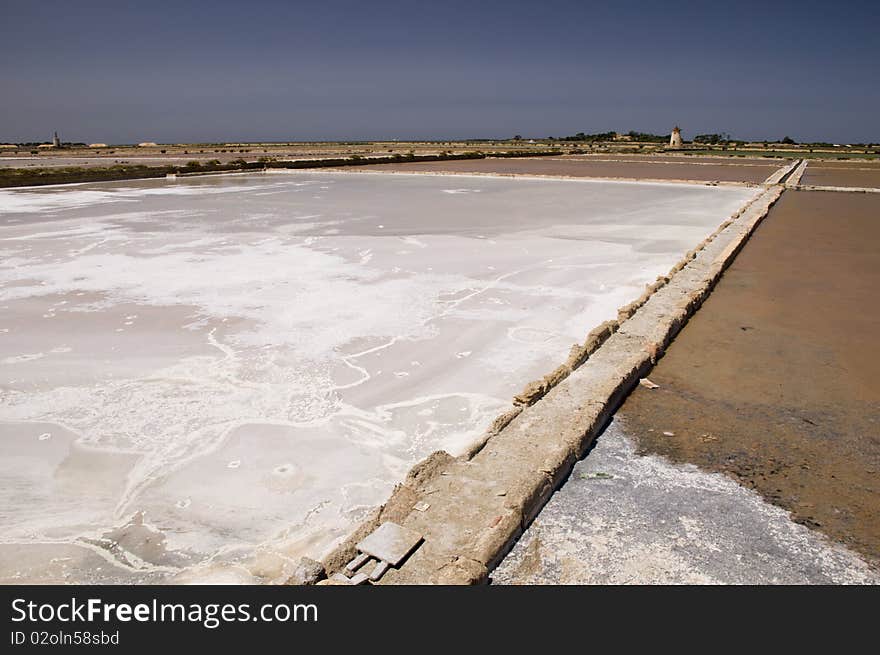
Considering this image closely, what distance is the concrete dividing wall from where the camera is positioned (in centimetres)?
266

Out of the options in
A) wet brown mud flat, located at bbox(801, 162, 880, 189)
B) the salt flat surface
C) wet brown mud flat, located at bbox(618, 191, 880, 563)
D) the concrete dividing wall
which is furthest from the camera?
wet brown mud flat, located at bbox(801, 162, 880, 189)

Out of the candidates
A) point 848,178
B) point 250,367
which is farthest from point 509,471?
point 848,178

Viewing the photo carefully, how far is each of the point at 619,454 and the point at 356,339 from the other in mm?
2976

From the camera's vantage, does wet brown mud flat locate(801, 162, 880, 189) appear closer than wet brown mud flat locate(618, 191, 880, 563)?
No

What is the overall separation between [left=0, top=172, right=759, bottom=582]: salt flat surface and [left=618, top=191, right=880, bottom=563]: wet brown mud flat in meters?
1.09

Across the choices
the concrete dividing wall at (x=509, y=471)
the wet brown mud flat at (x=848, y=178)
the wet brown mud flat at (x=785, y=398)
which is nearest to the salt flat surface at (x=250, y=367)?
the concrete dividing wall at (x=509, y=471)

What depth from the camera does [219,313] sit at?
6.68 meters

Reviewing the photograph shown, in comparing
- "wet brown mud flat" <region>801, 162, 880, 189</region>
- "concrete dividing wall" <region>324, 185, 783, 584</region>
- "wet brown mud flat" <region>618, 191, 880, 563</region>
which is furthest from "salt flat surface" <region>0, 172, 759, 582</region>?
"wet brown mud flat" <region>801, 162, 880, 189</region>

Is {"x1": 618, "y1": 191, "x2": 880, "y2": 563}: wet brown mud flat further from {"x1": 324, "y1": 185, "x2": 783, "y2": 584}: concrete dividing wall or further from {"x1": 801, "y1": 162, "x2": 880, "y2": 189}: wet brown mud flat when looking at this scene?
{"x1": 801, "y1": 162, "x2": 880, "y2": 189}: wet brown mud flat

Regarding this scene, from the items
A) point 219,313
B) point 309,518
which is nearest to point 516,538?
point 309,518

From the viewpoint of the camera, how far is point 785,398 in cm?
455

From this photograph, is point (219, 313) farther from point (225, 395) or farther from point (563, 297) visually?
point (563, 297)

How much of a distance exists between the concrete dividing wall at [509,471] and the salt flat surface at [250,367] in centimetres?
34

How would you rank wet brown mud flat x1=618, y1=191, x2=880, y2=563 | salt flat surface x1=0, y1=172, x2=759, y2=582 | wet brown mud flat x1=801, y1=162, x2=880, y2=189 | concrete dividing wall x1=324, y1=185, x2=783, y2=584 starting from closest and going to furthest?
concrete dividing wall x1=324, y1=185, x2=783, y2=584 → salt flat surface x1=0, y1=172, x2=759, y2=582 → wet brown mud flat x1=618, y1=191, x2=880, y2=563 → wet brown mud flat x1=801, y1=162, x2=880, y2=189
